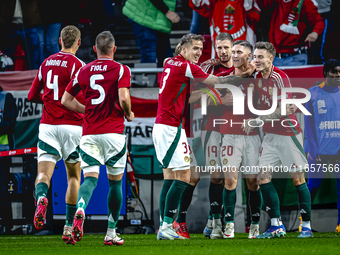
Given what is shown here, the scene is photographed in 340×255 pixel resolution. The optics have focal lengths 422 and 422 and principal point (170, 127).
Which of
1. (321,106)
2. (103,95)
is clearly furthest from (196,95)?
(321,106)

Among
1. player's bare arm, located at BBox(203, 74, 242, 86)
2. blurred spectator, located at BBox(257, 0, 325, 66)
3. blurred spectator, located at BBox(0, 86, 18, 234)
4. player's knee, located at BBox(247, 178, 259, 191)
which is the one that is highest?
blurred spectator, located at BBox(257, 0, 325, 66)

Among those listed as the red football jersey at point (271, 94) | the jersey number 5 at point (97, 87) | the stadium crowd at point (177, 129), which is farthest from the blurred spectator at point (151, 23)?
the jersey number 5 at point (97, 87)

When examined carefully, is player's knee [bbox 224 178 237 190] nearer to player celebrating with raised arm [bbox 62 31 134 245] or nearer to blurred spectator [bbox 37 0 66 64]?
player celebrating with raised arm [bbox 62 31 134 245]

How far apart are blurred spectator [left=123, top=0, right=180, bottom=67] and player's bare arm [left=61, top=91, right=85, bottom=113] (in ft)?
9.48

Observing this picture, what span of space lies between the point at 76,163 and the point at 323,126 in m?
3.93

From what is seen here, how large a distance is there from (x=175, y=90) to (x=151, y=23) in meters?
2.73

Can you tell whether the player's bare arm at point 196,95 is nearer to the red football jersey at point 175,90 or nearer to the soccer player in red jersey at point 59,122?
the red football jersey at point 175,90

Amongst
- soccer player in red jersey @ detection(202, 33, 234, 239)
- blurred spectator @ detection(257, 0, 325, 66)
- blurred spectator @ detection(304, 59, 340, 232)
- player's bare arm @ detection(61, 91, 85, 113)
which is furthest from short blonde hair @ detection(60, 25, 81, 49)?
blurred spectator @ detection(304, 59, 340, 232)

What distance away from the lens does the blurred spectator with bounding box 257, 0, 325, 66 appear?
22.4 feet

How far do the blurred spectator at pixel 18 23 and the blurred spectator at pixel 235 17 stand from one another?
3.09 metres

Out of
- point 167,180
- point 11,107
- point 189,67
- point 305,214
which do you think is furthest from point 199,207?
point 11,107

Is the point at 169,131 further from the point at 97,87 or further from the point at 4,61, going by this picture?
the point at 4,61

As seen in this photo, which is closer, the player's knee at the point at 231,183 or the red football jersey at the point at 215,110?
the player's knee at the point at 231,183

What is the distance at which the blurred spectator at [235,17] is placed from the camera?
6965 millimetres
